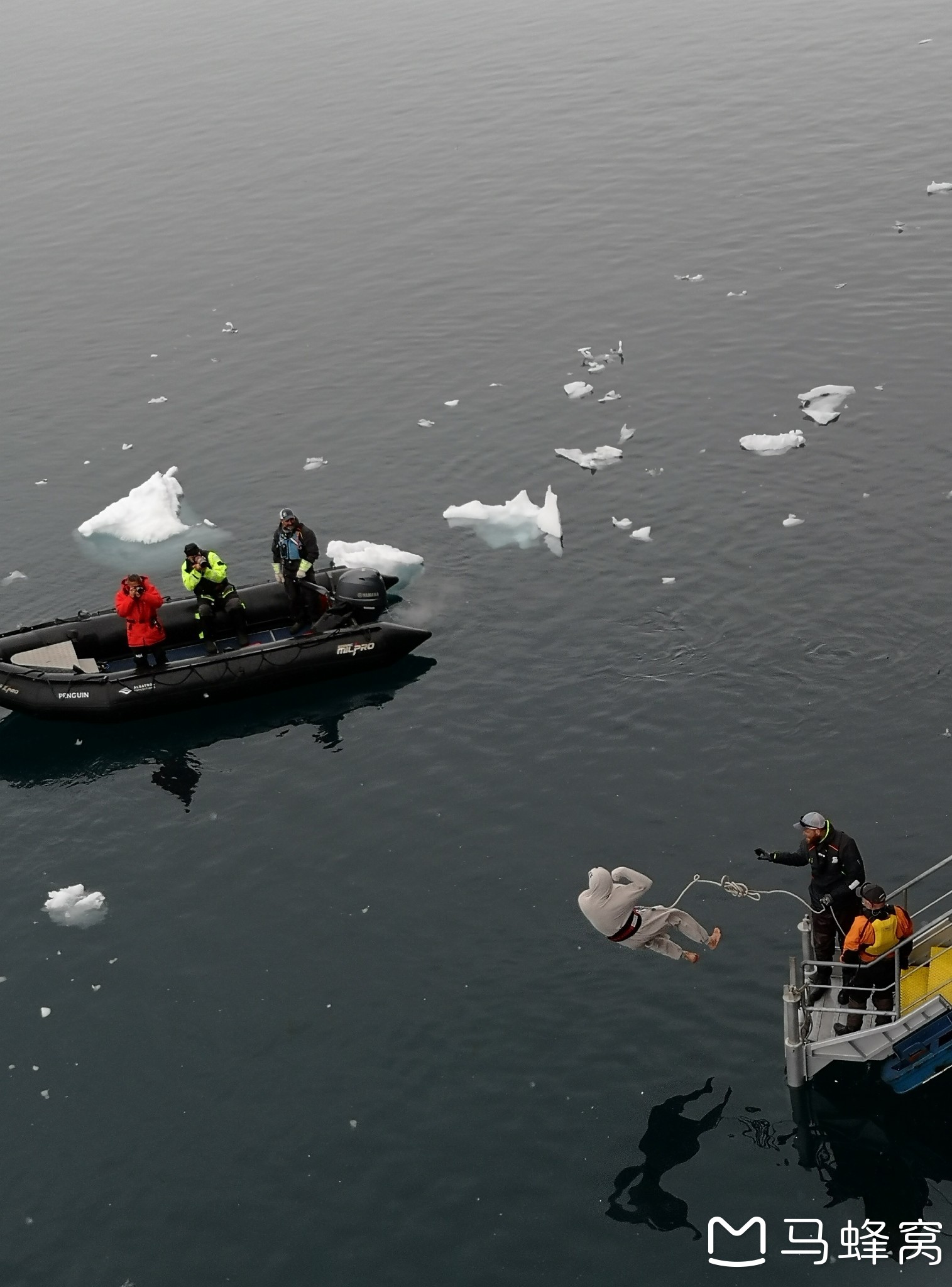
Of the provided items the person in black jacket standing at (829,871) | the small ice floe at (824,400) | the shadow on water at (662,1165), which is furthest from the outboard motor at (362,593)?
the shadow on water at (662,1165)

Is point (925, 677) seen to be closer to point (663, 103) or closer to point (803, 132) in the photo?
point (803, 132)

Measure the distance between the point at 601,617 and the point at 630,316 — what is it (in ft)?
51.6

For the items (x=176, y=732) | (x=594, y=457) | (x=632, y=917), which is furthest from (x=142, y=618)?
(x=632, y=917)

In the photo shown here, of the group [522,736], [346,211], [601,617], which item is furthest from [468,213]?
[522,736]

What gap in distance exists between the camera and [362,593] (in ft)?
85.7

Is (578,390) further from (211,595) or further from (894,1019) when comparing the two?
(894,1019)

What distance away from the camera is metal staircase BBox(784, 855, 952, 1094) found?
15914mm

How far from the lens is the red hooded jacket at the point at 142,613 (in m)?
24.7

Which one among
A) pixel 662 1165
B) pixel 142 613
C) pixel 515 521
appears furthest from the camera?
pixel 515 521

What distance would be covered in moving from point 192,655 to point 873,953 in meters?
14.5

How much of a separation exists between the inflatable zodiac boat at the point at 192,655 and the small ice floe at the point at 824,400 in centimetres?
1162

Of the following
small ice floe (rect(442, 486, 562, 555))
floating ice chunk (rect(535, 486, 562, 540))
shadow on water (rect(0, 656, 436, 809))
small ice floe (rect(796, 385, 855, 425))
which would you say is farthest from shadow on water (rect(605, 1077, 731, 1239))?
small ice floe (rect(796, 385, 855, 425))

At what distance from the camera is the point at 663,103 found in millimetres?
57469

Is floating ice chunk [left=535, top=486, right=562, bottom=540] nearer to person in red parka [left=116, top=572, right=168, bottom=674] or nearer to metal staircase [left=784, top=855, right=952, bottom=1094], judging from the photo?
person in red parka [left=116, top=572, right=168, bottom=674]
